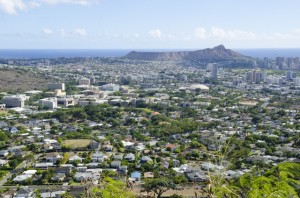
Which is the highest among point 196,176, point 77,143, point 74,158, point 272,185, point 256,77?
point 272,185

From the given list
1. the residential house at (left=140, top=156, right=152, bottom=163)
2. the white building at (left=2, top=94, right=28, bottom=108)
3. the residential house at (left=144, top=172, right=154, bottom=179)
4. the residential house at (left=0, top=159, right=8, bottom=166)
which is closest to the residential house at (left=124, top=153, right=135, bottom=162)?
the residential house at (left=140, top=156, right=152, bottom=163)

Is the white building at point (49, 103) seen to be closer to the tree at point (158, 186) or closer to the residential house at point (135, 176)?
the residential house at point (135, 176)

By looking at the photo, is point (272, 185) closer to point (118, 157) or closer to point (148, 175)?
point (148, 175)

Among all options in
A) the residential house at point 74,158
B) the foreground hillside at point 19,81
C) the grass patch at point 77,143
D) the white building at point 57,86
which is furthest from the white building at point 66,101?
the residential house at point 74,158

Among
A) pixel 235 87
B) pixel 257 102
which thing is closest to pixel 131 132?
pixel 257 102

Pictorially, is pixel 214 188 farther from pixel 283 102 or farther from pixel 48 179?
pixel 283 102

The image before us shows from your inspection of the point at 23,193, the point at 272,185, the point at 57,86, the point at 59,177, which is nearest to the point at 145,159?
the point at 59,177
